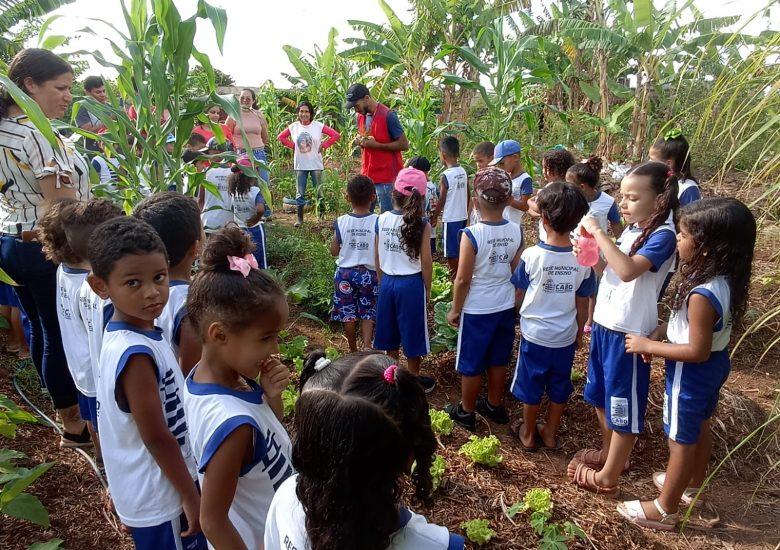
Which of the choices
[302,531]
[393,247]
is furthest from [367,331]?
[302,531]

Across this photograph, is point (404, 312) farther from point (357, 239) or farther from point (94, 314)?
point (94, 314)

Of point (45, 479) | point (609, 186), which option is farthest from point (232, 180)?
point (609, 186)

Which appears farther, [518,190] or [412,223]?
[518,190]

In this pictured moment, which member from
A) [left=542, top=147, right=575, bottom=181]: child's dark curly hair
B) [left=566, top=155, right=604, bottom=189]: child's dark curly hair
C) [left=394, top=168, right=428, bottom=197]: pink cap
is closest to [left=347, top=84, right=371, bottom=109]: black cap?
[left=542, top=147, right=575, bottom=181]: child's dark curly hair

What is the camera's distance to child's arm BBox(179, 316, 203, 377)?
191 centimetres

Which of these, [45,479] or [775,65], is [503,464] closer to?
[775,65]

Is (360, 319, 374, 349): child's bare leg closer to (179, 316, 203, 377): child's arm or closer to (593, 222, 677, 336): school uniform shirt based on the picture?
(593, 222, 677, 336): school uniform shirt

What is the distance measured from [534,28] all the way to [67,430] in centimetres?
1240

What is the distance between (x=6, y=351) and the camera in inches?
159

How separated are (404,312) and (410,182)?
910mm

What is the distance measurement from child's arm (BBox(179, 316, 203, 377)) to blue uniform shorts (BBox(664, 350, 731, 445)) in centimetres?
213

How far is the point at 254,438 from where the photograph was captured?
1410 mm

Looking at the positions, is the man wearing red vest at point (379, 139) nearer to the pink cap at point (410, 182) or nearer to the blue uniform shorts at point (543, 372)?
the pink cap at point (410, 182)

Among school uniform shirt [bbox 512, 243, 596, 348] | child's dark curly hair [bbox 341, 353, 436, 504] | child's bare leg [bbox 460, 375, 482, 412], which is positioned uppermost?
child's dark curly hair [bbox 341, 353, 436, 504]
